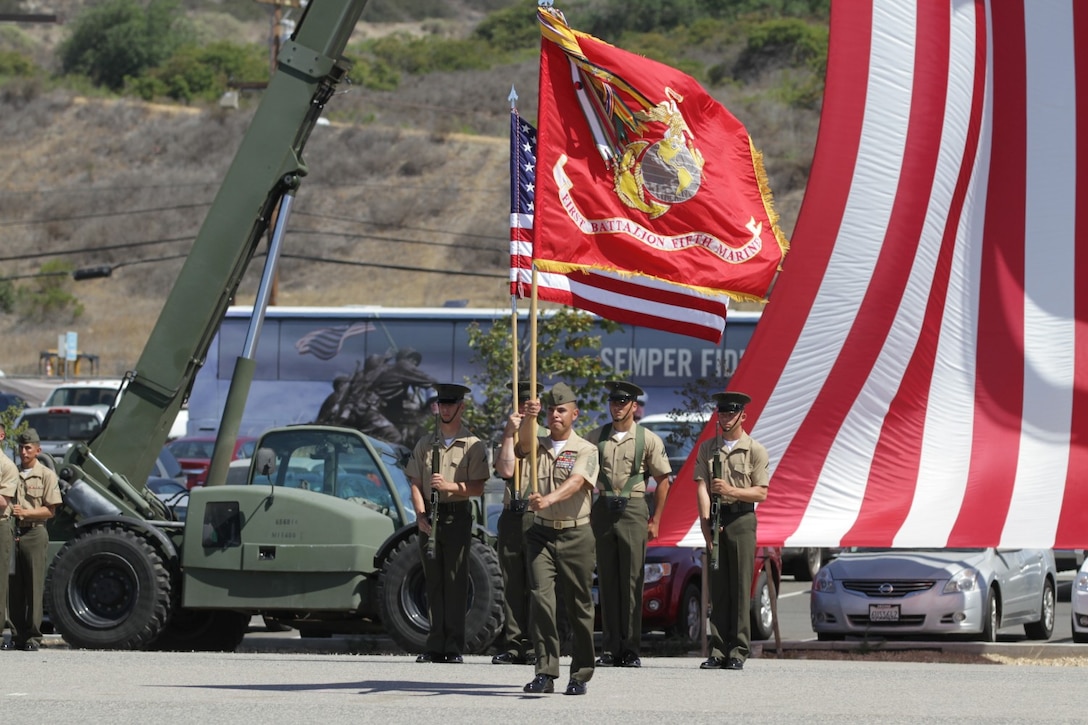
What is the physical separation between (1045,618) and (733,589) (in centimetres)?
626

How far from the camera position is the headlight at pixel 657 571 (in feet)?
47.9

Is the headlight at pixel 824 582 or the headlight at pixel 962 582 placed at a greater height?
the headlight at pixel 962 582

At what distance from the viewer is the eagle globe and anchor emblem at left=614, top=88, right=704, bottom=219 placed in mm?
11109

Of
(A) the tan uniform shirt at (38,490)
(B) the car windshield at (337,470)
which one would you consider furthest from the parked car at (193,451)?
(B) the car windshield at (337,470)

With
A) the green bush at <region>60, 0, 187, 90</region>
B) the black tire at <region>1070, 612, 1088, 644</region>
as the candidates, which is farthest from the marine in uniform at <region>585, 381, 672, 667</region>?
the green bush at <region>60, 0, 187, 90</region>

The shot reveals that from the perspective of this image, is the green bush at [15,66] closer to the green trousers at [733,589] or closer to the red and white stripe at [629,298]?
the red and white stripe at [629,298]

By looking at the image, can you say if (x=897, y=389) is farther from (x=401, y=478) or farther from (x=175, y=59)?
(x=175, y=59)

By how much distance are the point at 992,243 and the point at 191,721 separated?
7.63 m

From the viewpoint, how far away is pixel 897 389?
13.4 meters

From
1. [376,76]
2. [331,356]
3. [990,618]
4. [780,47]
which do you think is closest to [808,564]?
[990,618]

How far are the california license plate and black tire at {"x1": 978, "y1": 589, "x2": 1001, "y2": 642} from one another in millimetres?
717

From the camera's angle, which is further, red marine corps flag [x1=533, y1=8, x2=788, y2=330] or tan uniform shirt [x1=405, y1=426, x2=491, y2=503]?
tan uniform shirt [x1=405, y1=426, x2=491, y2=503]

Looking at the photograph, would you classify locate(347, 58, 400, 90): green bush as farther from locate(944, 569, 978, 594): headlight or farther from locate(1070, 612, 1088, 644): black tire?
locate(944, 569, 978, 594): headlight

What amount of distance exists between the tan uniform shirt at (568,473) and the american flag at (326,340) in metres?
26.7
